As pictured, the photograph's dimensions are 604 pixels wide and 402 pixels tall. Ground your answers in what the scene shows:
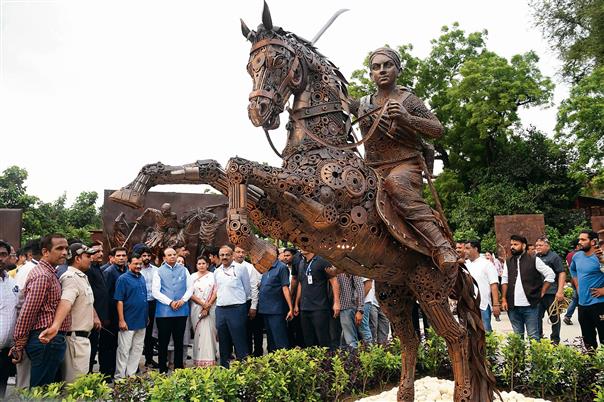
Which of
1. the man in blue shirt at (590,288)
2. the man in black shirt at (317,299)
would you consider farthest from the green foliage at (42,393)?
the man in blue shirt at (590,288)

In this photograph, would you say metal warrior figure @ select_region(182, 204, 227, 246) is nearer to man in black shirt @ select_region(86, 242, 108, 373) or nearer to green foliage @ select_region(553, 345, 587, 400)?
man in black shirt @ select_region(86, 242, 108, 373)

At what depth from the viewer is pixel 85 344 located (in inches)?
215

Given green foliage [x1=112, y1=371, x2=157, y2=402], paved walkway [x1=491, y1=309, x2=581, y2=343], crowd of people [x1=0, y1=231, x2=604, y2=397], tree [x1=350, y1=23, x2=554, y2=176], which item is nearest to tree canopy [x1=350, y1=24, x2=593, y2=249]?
tree [x1=350, y1=23, x2=554, y2=176]

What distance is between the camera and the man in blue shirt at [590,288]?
257 inches

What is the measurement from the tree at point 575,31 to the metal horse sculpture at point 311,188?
21668mm

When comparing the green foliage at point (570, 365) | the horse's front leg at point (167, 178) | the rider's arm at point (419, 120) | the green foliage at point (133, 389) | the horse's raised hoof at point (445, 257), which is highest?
the rider's arm at point (419, 120)

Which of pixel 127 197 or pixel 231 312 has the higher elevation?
pixel 127 197

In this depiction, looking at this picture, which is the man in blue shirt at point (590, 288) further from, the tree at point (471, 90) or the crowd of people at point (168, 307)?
the tree at point (471, 90)

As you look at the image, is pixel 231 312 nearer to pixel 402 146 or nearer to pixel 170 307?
pixel 170 307

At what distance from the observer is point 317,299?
7016 millimetres

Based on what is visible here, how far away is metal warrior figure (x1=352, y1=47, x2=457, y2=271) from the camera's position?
3893mm

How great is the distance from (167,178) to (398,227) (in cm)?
175

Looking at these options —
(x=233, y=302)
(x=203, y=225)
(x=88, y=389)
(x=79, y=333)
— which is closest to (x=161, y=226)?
(x=203, y=225)

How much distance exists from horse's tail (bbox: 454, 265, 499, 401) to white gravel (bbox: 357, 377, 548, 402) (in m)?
0.83
